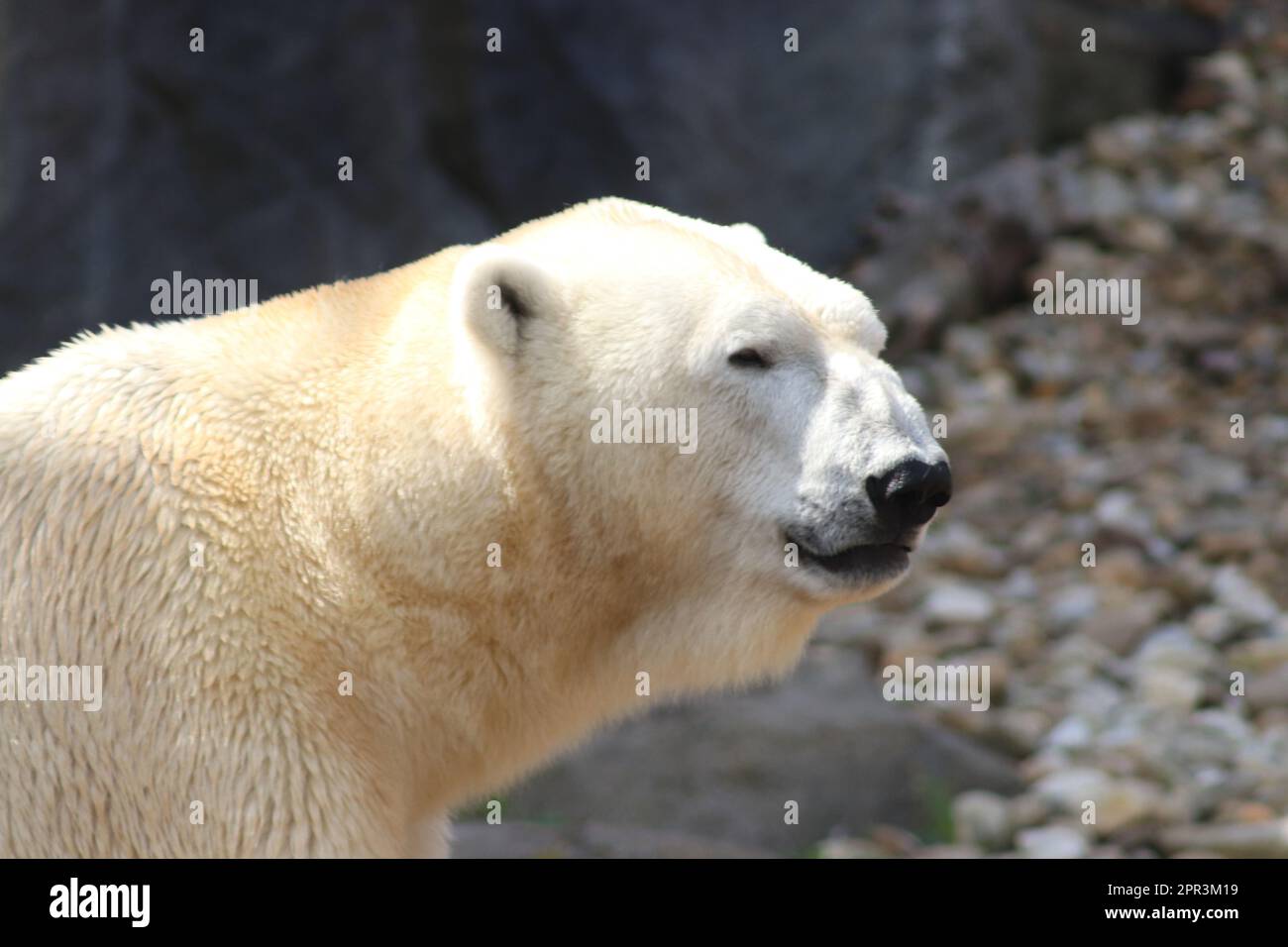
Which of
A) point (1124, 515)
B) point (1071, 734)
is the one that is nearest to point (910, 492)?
point (1071, 734)

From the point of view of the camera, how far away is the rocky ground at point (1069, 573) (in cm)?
561

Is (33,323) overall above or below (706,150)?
below

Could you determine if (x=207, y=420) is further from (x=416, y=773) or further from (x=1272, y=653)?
(x=1272, y=653)

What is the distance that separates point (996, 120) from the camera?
10.0 metres

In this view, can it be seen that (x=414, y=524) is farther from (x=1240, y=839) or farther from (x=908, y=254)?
(x=908, y=254)

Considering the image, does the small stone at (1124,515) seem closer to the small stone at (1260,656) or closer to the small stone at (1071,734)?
the small stone at (1260,656)

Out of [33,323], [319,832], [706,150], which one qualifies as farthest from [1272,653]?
[33,323]

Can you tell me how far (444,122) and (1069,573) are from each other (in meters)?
3.88

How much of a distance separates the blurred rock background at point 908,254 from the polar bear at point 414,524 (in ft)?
6.53

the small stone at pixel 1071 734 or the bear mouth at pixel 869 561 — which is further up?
the bear mouth at pixel 869 561

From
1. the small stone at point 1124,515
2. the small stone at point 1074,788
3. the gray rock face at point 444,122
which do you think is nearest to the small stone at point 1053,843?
the small stone at point 1074,788

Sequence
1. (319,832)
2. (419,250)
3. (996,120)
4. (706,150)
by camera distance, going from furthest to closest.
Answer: (996,120), (706,150), (419,250), (319,832)
